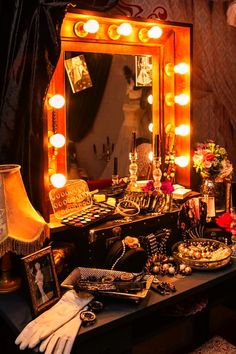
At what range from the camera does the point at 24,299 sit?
158 centimetres

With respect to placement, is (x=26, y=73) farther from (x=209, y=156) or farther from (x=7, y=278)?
(x=209, y=156)

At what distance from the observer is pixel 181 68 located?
2312 millimetres

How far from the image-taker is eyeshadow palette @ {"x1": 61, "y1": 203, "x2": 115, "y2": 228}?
1.80 m

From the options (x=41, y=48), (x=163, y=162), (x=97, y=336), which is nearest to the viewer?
(x=97, y=336)

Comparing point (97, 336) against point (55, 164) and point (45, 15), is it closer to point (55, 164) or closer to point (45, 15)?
point (55, 164)

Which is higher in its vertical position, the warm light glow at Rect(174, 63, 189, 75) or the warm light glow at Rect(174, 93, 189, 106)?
the warm light glow at Rect(174, 63, 189, 75)

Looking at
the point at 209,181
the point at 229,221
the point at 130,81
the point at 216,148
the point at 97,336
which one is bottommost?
the point at 97,336

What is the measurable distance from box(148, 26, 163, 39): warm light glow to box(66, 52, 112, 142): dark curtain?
26 cm

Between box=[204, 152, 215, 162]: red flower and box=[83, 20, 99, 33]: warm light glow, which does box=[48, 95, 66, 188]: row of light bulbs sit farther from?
box=[204, 152, 215, 162]: red flower

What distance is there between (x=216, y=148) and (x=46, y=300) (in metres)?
1.31

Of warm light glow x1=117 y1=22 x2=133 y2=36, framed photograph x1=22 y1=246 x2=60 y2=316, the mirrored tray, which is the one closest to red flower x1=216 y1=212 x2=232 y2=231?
the mirrored tray

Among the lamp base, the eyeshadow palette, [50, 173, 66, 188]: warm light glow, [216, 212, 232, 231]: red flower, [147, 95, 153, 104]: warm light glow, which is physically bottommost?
the lamp base

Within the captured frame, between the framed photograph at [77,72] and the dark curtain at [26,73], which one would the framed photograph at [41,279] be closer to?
the dark curtain at [26,73]

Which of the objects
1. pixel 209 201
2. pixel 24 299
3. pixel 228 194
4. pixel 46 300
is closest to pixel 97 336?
pixel 46 300
